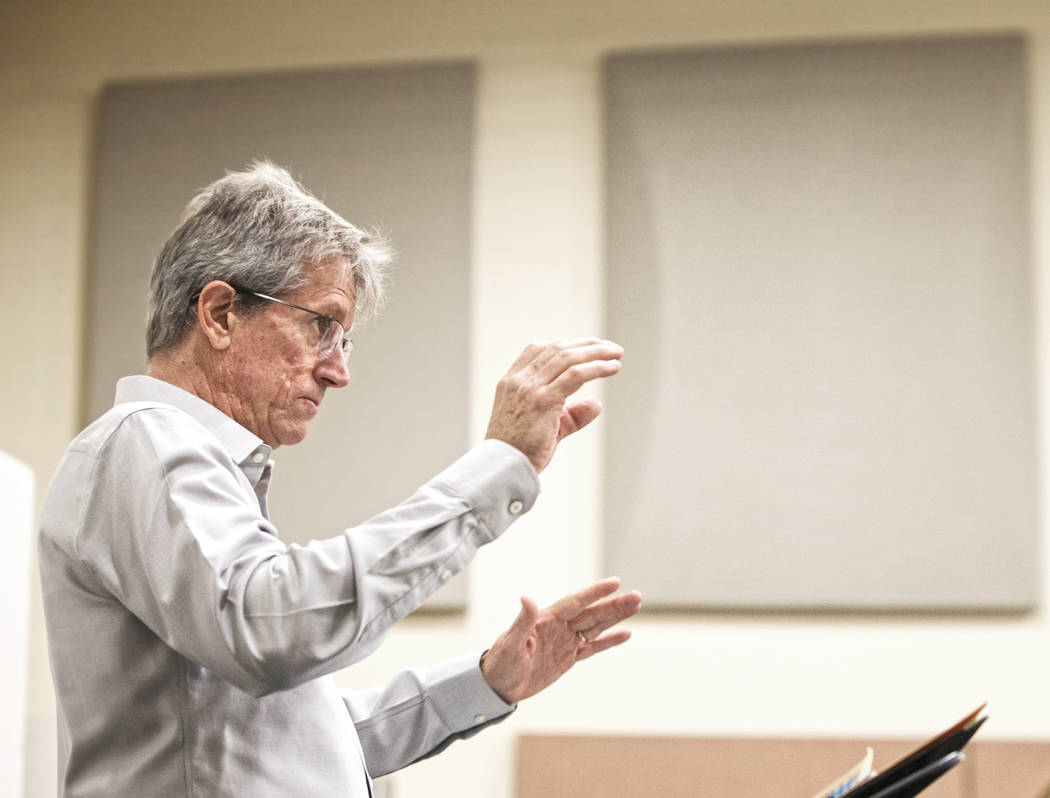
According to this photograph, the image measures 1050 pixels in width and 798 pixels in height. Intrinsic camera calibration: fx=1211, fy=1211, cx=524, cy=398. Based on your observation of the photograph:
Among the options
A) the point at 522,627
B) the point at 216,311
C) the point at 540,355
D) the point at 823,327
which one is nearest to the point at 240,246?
the point at 216,311

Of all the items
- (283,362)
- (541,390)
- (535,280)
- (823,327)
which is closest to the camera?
(541,390)

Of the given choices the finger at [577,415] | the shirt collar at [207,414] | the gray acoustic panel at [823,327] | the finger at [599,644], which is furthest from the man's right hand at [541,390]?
the gray acoustic panel at [823,327]

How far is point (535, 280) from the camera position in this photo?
120 inches

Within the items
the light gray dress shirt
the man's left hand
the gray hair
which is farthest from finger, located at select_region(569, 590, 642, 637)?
the gray hair

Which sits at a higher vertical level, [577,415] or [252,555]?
[577,415]

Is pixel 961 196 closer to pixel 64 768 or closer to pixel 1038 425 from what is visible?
pixel 1038 425

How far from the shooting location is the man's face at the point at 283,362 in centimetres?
135

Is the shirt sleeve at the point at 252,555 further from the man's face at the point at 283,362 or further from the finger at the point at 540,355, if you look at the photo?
the man's face at the point at 283,362

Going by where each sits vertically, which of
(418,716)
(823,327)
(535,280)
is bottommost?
(418,716)

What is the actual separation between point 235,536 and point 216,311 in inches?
14.5

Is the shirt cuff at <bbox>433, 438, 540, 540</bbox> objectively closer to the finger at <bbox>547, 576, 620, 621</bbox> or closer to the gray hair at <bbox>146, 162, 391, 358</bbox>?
the finger at <bbox>547, 576, 620, 621</bbox>

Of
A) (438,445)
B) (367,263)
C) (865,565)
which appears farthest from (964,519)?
(367,263)

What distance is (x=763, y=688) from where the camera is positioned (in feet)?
9.21

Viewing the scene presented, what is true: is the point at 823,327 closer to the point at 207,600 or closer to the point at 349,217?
the point at 349,217
